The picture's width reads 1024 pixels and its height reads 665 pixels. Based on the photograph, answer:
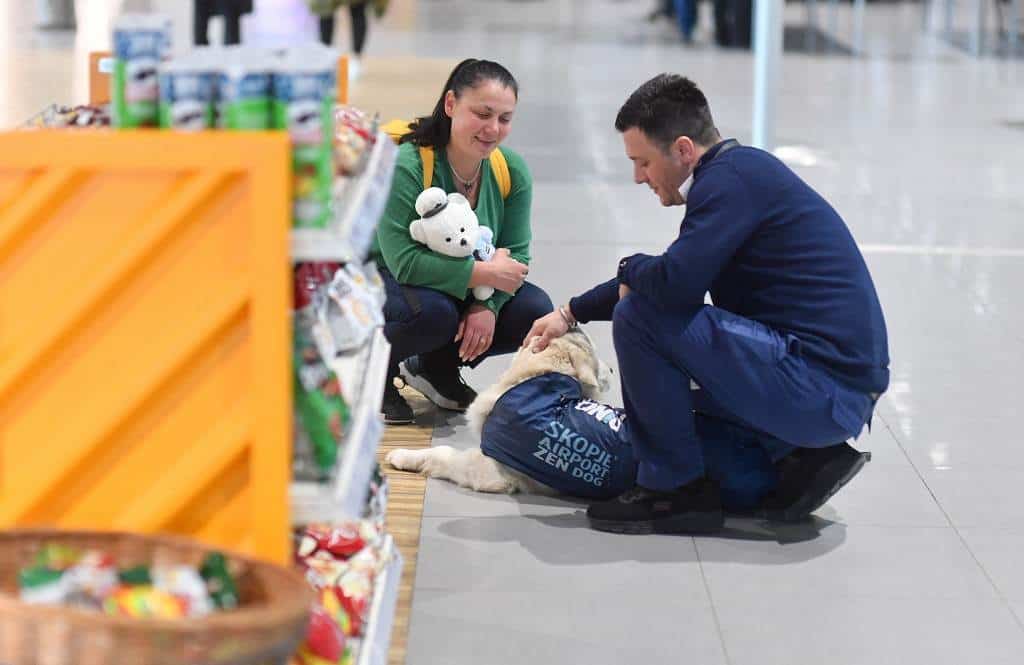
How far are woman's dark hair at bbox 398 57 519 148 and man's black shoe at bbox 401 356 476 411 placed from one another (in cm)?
59

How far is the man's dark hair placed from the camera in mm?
3104

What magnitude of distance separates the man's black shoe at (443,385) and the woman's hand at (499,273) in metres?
0.32

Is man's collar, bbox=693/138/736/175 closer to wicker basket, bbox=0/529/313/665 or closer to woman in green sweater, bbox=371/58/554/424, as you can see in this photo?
woman in green sweater, bbox=371/58/554/424

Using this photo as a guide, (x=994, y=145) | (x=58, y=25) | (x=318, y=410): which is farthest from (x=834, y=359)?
(x=58, y=25)

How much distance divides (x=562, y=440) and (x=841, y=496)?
2.23 feet

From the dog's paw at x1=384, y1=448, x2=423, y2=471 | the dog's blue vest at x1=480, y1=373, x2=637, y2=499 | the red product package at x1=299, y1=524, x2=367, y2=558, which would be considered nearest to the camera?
the red product package at x1=299, y1=524, x2=367, y2=558

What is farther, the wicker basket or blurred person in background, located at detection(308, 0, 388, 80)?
blurred person in background, located at detection(308, 0, 388, 80)

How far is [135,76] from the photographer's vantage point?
1.97m

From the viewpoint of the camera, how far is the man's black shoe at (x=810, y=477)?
3219mm

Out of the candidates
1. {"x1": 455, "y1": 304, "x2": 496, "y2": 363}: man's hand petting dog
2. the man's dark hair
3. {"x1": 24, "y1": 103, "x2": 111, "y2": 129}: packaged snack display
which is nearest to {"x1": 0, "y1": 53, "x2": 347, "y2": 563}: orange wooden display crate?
{"x1": 24, "y1": 103, "x2": 111, "y2": 129}: packaged snack display

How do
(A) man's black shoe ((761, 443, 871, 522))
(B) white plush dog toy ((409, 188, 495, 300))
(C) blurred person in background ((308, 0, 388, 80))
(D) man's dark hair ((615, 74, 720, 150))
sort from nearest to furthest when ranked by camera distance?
(D) man's dark hair ((615, 74, 720, 150))
(A) man's black shoe ((761, 443, 871, 522))
(B) white plush dog toy ((409, 188, 495, 300))
(C) blurred person in background ((308, 0, 388, 80))

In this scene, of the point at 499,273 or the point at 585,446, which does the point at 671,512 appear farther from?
the point at 499,273

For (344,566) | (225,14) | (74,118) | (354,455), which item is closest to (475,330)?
(344,566)

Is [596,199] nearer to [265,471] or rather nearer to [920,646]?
[920,646]
